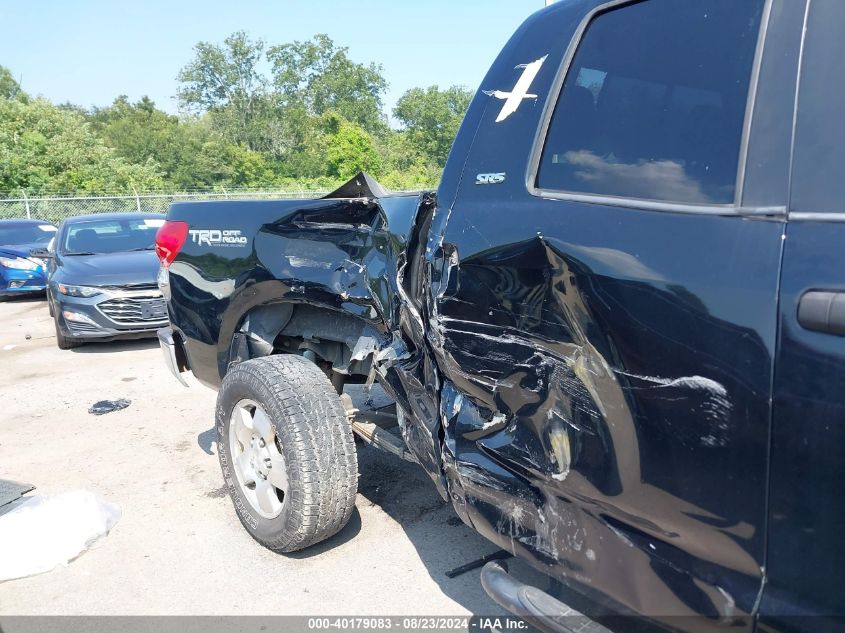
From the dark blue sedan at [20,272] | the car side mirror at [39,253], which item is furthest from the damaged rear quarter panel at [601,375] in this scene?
the dark blue sedan at [20,272]

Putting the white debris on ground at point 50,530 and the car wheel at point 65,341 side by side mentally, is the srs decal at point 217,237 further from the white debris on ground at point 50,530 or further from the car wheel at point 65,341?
the car wheel at point 65,341

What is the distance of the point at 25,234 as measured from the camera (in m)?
13.8

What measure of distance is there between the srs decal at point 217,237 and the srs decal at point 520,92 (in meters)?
1.59

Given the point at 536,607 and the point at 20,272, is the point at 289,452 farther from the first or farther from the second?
the point at 20,272

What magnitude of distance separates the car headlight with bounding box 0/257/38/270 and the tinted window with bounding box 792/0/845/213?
13.4 m

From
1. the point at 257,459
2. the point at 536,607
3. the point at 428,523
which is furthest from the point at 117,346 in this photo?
the point at 536,607

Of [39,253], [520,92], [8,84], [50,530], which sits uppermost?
[8,84]

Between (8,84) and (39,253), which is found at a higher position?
(8,84)

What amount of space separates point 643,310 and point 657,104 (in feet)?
1.79

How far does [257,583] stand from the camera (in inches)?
122

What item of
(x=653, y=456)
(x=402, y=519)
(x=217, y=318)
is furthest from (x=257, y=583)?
(x=653, y=456)

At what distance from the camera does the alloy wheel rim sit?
3.16 metres

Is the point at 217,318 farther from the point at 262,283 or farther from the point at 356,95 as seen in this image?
the point at 356,95

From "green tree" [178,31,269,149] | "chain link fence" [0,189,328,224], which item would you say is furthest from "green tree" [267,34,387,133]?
"chain link fence" [0,189,328,224]
